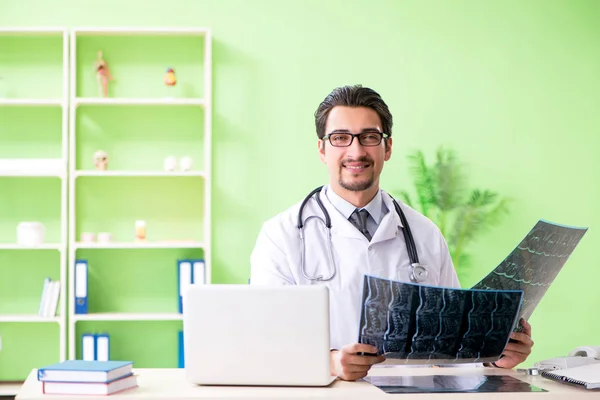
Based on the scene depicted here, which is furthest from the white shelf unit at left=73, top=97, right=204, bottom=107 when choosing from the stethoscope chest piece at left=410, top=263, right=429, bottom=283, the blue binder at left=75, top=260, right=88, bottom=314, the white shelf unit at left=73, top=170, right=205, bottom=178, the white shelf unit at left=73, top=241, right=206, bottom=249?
the stethoscope chest piece at left=410, top=263, right=429, bottom=283

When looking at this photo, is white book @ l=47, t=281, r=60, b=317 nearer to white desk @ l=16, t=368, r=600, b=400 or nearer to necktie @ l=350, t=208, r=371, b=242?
necktie @ l=350, t=208, r=371, b=242

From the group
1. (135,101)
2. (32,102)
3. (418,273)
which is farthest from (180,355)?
(418,273)

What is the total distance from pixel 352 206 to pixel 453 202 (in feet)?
7.05

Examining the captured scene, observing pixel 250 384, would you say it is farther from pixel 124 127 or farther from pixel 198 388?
pixel 124 127

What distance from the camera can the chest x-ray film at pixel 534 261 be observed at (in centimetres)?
174

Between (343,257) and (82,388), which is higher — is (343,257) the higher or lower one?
the higher one

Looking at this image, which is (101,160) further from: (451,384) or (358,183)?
(451,384)

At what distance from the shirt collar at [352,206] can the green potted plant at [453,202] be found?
2026 millimetres

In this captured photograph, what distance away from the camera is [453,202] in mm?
4312

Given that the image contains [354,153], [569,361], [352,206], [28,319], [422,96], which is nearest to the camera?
[569,361]

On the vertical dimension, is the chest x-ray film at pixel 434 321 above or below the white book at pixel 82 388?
above

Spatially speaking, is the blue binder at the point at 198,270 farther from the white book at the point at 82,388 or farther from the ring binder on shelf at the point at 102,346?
the white book at the point at 82,388

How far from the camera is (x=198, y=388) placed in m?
1.61

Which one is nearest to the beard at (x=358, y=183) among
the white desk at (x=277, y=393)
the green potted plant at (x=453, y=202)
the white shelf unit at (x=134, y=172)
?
the white desk at (x=277, y=393)
